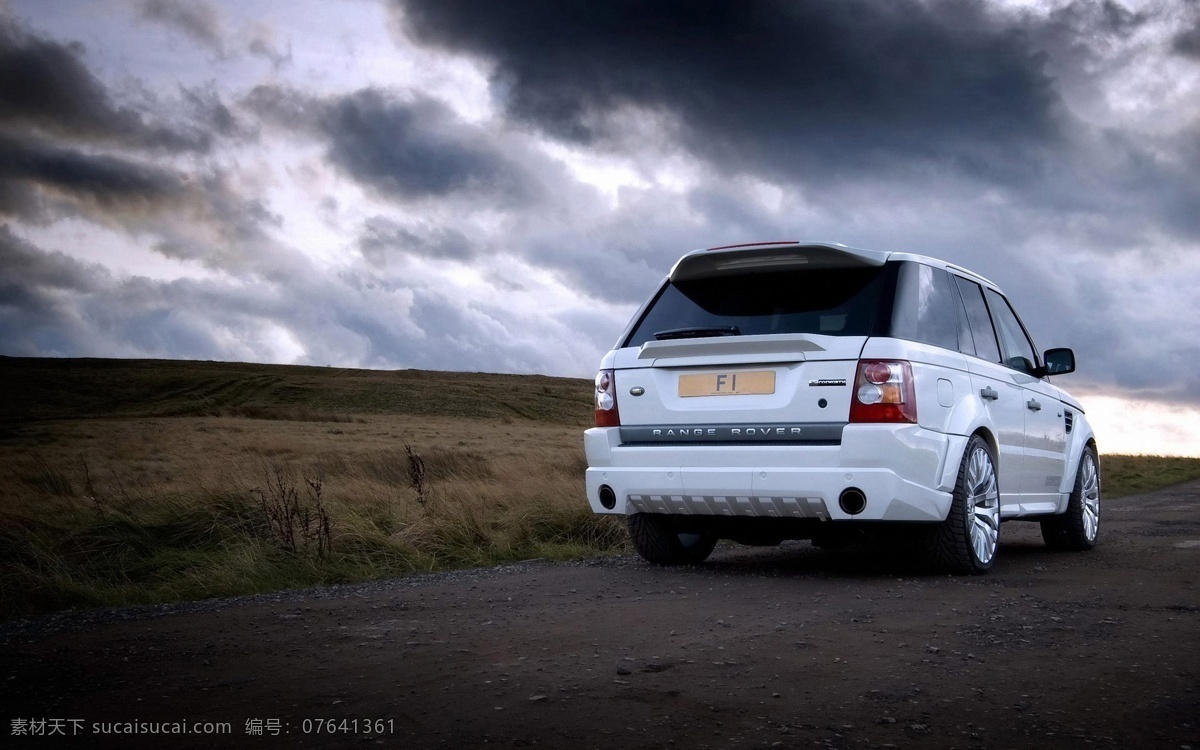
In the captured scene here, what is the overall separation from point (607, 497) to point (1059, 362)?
3.98 meters

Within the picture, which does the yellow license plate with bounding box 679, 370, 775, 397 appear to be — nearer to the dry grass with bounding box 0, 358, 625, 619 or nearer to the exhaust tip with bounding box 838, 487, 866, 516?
the exhaust tip with bounding box 838, 487, 866, 516

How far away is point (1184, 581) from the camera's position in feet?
21.2

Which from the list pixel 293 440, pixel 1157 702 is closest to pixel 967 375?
pixel 1157 702

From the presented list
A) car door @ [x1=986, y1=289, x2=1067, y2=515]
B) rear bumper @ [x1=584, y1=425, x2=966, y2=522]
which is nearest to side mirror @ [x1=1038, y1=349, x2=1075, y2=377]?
car door @ [x1=986, y1=289, x2=1067, y2=515]

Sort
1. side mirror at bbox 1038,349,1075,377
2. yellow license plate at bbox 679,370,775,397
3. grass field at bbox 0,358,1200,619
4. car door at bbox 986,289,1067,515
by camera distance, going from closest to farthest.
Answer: yellow license plate at bbox 679,370,775,397 → grass field at bbox 0,358,1200,619 → car door at bbox 986,289,1067,515 → side mirror at bbox 1038,349,1075,377

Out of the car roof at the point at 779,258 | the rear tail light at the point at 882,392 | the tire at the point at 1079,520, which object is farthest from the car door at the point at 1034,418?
the rear tail light at the point at 882,392

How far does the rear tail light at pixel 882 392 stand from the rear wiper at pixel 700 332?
84cm

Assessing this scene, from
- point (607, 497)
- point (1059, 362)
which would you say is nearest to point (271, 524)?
point (607, 497)

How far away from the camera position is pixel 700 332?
6645 millimetres

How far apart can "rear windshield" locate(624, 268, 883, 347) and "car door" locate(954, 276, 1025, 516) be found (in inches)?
41.5

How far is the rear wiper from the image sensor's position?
656cm

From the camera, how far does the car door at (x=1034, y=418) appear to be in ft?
25.9

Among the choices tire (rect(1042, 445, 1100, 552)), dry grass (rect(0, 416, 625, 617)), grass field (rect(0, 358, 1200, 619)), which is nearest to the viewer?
dry grass (rect(0, 416, 625, 617))

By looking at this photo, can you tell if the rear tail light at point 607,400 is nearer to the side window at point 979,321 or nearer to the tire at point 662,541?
the tire at point 662,541
